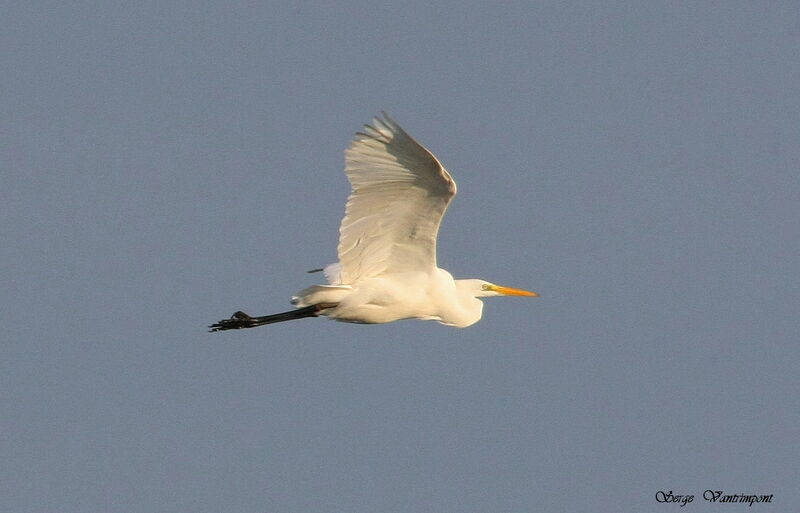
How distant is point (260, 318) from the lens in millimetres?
11289

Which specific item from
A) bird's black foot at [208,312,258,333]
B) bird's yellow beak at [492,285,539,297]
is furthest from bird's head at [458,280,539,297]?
bird's black foot at [208,312,258,333]

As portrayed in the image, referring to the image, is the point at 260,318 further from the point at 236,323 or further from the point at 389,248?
the point at 389,248

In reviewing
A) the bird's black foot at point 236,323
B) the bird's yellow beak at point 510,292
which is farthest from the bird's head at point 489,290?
the bird's black foot at point 236,323

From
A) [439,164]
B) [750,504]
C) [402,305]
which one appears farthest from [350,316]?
[750,504]

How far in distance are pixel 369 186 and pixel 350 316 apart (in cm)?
166

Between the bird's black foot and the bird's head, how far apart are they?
7.60 feet

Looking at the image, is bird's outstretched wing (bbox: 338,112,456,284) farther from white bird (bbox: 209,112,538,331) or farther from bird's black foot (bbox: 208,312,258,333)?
bird's black foot (bbox: 208,312,258,333)

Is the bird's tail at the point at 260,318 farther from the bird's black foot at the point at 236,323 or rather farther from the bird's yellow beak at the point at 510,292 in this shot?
the bird's yellow beak at the point at 510,292

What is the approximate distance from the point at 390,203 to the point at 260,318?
220 cm

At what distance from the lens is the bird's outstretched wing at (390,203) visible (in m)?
9.19

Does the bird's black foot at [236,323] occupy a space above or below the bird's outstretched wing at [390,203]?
below

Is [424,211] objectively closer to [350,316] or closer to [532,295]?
[350,316]

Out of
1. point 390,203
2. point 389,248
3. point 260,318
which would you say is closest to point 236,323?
point 260,318

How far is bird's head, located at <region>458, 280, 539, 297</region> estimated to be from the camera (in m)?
12.1
